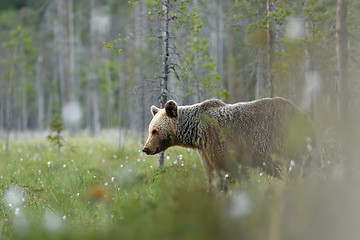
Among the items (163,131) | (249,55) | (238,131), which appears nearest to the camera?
(238,131)

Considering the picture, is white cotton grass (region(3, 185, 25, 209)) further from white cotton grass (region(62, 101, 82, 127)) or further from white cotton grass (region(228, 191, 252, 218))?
white cotton grass (region(62, 101, 82, 127))

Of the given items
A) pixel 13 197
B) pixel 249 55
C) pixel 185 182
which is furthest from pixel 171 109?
pixel 249 55

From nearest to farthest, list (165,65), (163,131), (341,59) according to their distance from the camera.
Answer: (163,131)
(341,59)
(165,65)

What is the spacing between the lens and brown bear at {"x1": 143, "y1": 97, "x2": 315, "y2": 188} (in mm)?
5852

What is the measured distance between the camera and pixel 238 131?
6.02 m

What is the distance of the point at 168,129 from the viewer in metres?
6.39

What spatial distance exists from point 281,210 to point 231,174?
261cm

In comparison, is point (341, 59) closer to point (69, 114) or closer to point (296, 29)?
point (296, 29)

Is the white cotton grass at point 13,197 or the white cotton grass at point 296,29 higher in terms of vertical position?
the white cotton grass at point 296,29

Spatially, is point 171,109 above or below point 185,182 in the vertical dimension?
above

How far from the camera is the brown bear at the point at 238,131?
5852 mm

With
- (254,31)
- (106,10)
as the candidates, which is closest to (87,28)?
(106,10)

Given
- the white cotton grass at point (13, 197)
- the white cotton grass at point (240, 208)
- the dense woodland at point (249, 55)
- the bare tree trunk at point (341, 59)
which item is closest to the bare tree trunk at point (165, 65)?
the dense woodland at point (249, 55)

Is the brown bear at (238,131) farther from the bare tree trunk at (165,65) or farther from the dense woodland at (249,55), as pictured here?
the bare tree trunk at (165,65)
